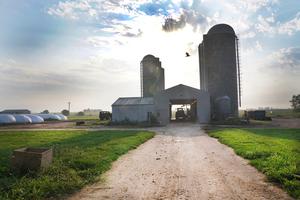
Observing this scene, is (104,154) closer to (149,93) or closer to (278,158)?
(278,158)

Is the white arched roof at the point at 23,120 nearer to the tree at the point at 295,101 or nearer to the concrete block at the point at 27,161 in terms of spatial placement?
the concrete block at the point at 27,161

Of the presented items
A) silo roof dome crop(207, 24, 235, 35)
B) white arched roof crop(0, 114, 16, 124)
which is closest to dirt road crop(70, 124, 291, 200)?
silo roof dome crop(207, 24, 235, 35)

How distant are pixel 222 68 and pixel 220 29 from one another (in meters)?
7.61

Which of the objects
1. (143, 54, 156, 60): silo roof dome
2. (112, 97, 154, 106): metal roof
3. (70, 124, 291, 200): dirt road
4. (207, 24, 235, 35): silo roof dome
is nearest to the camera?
(70, 124, 291, 200): dirt road

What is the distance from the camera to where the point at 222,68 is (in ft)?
159

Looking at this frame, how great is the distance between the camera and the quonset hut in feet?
150

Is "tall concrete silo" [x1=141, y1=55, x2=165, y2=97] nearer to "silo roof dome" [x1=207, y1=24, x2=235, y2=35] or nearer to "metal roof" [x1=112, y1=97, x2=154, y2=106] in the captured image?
"metal roof" [x1=112, y1=97, x2=154, y2=106]

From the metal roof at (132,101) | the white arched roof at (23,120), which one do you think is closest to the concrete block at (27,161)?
the metal roof at (132,101)

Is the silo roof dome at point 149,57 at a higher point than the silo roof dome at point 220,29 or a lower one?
lower

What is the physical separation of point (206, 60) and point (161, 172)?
4317 centimetres

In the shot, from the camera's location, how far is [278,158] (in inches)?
442

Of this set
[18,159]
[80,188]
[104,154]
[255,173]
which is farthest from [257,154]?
[18,159]

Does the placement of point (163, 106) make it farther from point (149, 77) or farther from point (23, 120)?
point (23, 120)

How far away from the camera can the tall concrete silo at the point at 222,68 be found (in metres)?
48.6
